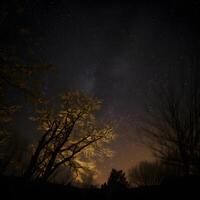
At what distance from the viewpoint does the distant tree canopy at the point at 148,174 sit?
2400 cm

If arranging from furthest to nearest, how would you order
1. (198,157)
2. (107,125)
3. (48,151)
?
(107,125), (48,151), (198,157)

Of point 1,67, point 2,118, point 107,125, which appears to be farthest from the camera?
point 107,125

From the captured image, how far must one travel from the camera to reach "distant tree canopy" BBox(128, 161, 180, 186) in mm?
24000

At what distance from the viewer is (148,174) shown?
84.4 ft

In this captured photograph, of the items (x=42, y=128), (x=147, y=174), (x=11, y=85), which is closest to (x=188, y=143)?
(x=11, y=85)

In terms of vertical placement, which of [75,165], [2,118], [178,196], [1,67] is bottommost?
[178,196]

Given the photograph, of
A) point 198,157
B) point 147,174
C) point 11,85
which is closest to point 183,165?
point 198,157

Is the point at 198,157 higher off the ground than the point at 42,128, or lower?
lower

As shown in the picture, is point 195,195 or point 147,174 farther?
point 147,174

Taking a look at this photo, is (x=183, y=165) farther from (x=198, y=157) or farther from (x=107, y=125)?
(x=107, y=125)

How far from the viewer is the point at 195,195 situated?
4406mm

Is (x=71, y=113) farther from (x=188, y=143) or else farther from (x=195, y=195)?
(x=195, y=195)

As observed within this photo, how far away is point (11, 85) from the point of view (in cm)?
764

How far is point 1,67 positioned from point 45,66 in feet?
5.49
